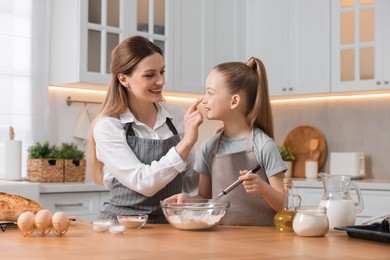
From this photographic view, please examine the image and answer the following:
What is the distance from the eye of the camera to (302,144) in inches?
205

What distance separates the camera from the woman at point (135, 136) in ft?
7.86

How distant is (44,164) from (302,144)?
6.93ft

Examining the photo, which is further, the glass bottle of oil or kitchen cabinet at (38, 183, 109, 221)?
kitchen cabinet at (38, 183, 109, 221)

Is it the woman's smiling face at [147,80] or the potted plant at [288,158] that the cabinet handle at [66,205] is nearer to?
the woman's smiling face at [147,80]

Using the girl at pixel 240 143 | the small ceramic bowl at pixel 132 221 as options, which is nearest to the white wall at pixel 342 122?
the girl at pixel 240 143

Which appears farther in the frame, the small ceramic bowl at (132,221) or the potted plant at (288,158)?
the potted plant at (288,158)

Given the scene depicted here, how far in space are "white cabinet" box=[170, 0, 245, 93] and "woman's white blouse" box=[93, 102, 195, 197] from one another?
222cm

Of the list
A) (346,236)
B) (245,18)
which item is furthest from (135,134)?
(245,18)

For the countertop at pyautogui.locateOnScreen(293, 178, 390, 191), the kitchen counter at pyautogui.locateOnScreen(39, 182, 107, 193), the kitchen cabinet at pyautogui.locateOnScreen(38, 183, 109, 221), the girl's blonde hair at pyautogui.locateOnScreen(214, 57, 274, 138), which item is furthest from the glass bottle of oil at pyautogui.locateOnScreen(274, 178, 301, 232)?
the countertop at pyautogui.locateOnScreen(293, 178, 390, 191)

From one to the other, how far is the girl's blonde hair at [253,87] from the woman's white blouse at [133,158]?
0.33m

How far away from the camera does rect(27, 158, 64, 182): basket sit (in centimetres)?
411

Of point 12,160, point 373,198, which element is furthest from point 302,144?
point 12,160

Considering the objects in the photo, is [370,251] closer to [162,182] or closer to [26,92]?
[162,182]

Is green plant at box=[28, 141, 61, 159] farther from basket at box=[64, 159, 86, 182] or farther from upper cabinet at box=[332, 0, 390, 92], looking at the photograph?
upper cabinet at box=[332, 0, 390, 92]
